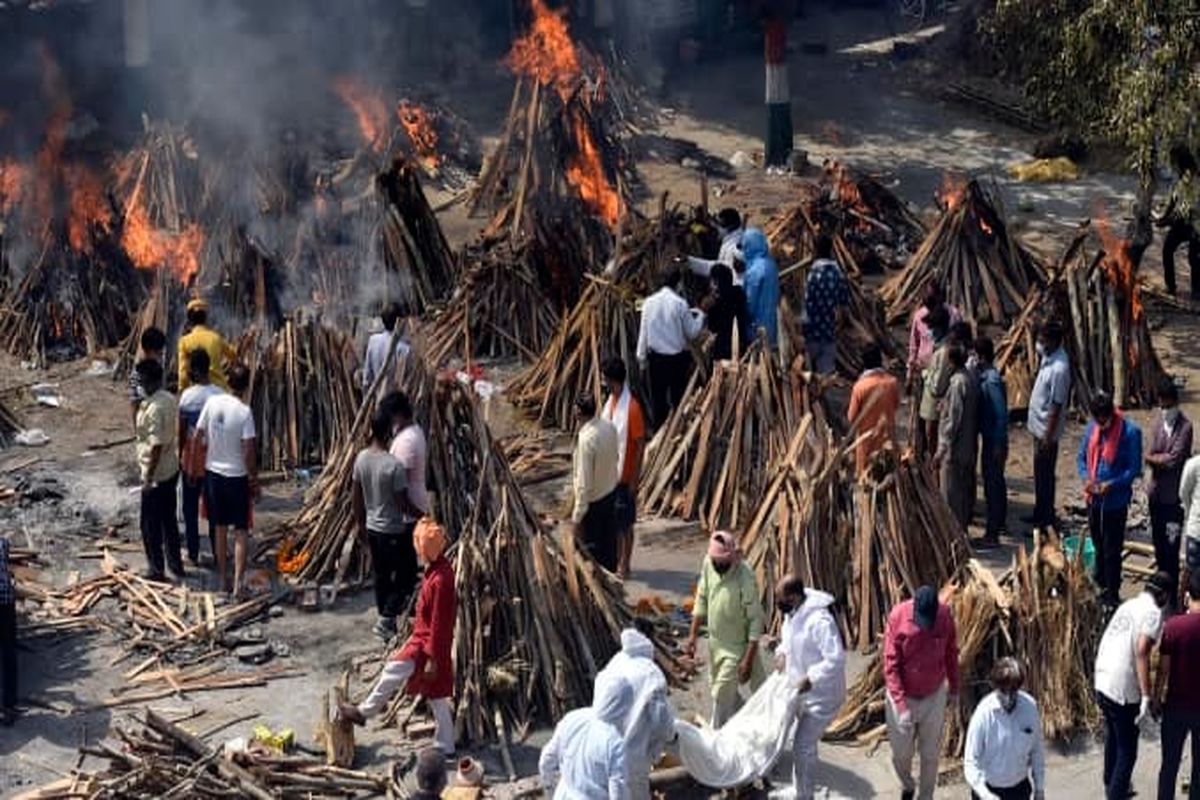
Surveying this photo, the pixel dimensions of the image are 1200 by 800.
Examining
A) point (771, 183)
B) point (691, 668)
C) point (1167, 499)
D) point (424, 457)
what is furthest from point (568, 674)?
point (771, 183)

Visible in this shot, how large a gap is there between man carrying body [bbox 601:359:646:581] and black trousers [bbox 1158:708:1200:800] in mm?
4410

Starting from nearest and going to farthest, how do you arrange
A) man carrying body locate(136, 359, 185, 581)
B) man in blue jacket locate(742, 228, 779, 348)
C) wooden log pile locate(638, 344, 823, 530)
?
man carrying body locate(136, 359, 185, 581) < wooden log pile locate(638, 344, 823, 530) < man in blue jacket locate(742, 228, 779, 348)

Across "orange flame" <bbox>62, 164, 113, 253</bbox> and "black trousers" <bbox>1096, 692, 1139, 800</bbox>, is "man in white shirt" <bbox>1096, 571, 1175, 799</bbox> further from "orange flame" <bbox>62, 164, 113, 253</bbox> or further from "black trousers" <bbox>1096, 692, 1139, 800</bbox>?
"orange flame" <bbox>62, 164, 113, 253</bbox>

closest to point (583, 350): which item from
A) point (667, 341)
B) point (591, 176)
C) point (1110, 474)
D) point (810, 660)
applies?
point (667, 341)

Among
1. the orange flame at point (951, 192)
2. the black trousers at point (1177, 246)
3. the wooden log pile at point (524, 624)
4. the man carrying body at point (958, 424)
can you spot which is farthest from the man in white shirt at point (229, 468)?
the black trousers at point (1177, 246)

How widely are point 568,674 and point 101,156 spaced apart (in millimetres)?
16386

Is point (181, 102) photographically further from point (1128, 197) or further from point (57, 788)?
point (57, 788)

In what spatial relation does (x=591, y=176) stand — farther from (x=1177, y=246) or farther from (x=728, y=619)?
(x=728, y=619)

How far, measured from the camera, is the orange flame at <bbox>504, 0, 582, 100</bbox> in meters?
29.3

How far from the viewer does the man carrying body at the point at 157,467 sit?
49.5 feet

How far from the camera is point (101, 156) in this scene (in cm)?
2755

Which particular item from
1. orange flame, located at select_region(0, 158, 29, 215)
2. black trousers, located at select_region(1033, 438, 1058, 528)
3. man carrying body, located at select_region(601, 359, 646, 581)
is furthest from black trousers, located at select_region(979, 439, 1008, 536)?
orange flame, located at select_region(0, 158, 29, 215)

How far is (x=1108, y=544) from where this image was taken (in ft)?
48.2

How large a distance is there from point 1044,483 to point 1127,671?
4.20m
